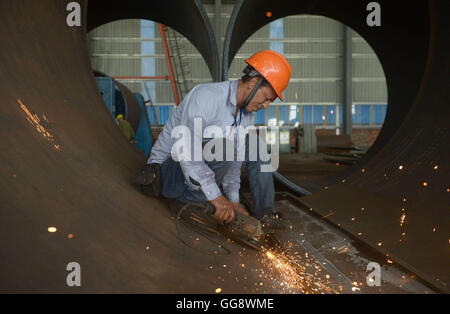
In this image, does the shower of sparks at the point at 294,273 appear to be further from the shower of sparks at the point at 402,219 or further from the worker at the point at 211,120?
Result: the shower of sparks at the point at 402,219

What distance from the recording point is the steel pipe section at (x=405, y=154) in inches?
69.1

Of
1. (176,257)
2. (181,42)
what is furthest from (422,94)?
(181,42)

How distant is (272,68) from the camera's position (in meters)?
1.87

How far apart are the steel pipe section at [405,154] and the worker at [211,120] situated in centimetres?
90

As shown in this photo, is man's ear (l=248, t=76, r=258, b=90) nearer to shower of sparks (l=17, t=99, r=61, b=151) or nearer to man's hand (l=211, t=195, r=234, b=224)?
man's hand (l=211, t=195, r=234, b=224)

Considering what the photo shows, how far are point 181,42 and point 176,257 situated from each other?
11.6 metres

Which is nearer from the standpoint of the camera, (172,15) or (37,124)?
(37,124)

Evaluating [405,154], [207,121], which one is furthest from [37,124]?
[405,154]

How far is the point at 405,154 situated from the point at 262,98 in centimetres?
140

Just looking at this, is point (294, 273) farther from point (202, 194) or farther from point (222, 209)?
point (202, 194)

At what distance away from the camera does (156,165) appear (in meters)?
1.90

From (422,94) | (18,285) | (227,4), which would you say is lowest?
(18,285)
